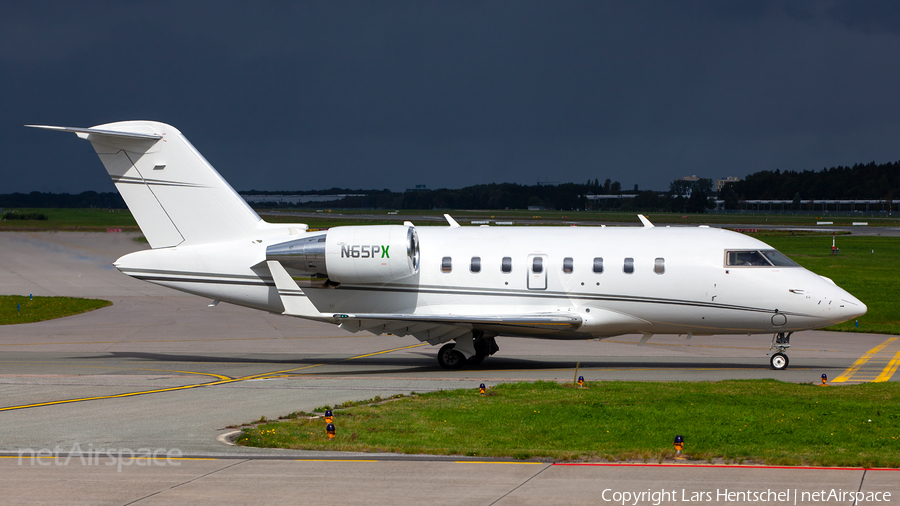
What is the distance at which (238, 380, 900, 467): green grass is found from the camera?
11.9 meters

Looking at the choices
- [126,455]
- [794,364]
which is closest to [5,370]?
[126,455]

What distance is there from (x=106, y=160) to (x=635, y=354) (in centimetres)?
1702

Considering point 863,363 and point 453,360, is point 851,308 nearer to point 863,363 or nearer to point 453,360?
point 863,363

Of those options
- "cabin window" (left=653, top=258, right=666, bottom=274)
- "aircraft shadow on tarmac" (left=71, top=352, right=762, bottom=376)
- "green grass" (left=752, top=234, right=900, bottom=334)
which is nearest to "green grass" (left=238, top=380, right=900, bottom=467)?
"cabin window" (left=653, top=258, right=666, bottom=274)

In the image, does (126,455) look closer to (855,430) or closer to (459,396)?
(459,396)

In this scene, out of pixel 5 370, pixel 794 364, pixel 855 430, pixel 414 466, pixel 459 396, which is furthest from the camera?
pixel 794 364

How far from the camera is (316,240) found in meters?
22.5

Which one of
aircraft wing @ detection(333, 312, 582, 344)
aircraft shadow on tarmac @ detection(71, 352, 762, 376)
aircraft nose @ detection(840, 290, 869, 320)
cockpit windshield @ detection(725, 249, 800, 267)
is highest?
cockpit windshield @ detection(725, 249, 800, 267)

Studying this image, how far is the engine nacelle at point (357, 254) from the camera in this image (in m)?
22.2

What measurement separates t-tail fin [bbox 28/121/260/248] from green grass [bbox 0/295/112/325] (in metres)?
12.5

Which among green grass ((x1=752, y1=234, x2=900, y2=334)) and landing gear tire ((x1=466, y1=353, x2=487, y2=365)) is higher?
green grass ((x1=752, y1=234, x2=900, y2=334))

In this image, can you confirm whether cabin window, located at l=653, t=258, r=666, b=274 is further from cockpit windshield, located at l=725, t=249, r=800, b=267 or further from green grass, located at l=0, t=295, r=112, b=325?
green grass, located at l=0, t=295, r=112, b=325

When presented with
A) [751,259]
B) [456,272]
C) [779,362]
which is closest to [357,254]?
[456,272]

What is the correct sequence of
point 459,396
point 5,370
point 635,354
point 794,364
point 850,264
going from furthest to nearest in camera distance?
point 850,264 < point 635,354 < point 794,364 < point 5,370 < point 459,396
